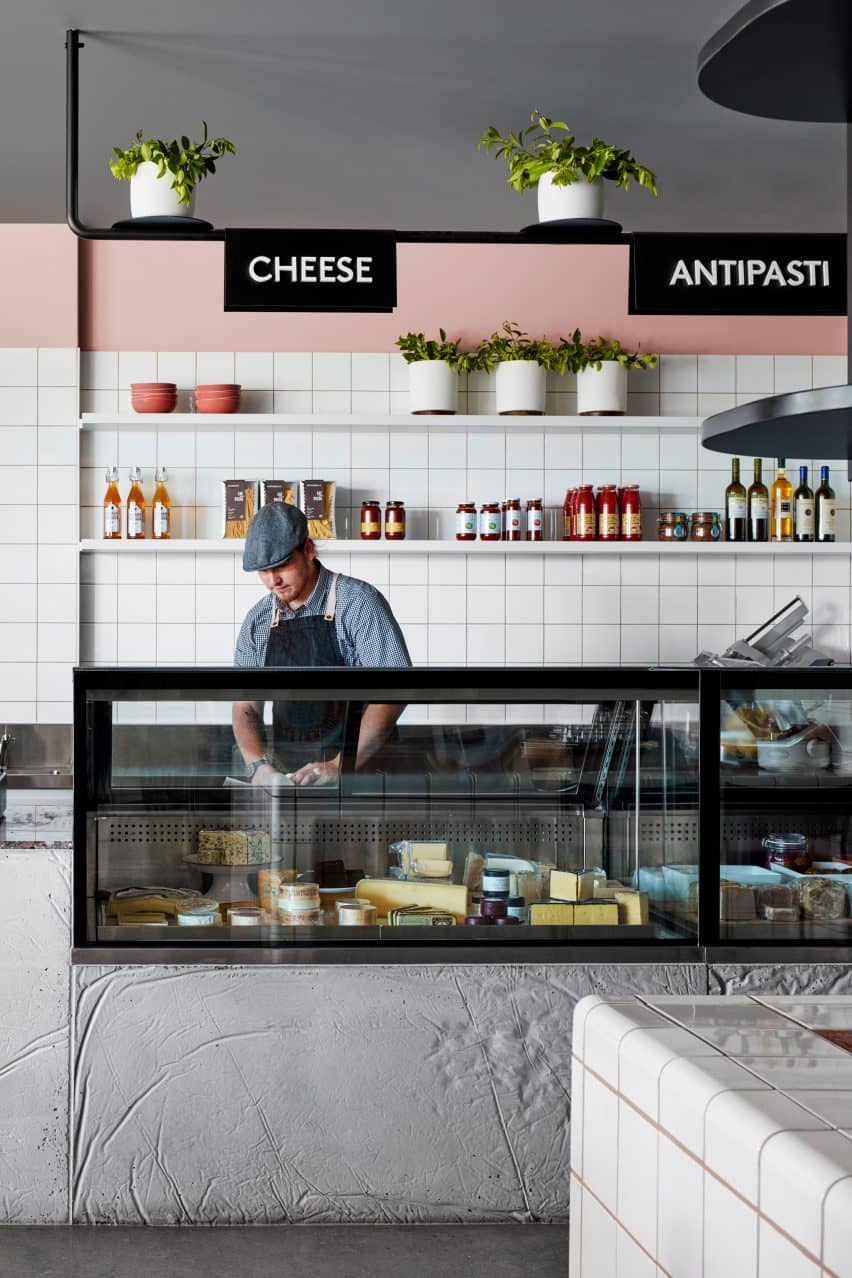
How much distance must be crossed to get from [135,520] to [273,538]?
70.9 inches

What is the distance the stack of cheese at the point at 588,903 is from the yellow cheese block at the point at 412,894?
0.14m

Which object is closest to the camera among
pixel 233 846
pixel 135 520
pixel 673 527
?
pixel 233 846

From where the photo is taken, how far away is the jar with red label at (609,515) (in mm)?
4859

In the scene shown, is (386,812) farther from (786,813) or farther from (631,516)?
(631,516)

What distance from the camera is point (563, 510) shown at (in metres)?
5.03

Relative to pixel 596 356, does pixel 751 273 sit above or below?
below

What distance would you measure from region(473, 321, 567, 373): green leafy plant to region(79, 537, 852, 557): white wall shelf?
686 millimetres

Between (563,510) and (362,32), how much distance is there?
2172mm

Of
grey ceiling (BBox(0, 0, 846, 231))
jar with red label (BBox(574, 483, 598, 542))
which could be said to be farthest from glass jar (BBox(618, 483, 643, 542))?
grey ceiling (BBox(0, 0, 846, 231))

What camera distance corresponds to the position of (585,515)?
4.86m

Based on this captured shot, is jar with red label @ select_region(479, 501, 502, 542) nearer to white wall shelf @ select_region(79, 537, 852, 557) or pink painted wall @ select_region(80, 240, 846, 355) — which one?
white wall shelf @ select_region(79, 537, 852, 557)

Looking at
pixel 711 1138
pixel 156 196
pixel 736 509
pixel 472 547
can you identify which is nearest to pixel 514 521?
pixel 472 547

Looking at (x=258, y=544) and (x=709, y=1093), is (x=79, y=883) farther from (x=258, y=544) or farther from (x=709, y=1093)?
(x=709, y=1093)

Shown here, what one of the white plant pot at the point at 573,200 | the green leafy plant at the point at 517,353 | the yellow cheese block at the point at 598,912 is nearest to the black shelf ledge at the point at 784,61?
the yellow cheese block at the point at 598,912
